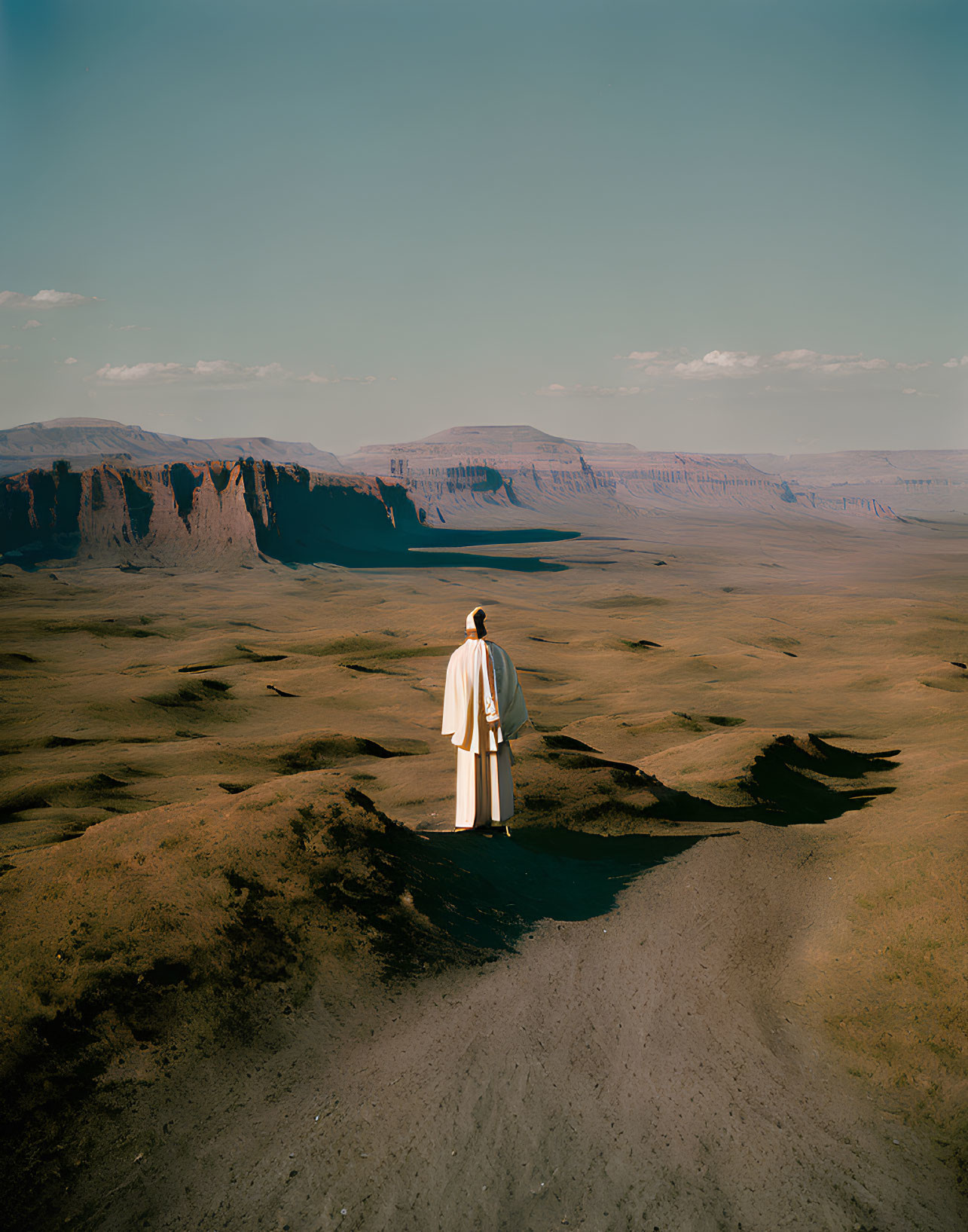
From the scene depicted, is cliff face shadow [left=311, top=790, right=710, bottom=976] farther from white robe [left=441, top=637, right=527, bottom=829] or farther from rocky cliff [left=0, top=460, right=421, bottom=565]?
rocky cliff [left=0, top=460, right=421, bottom=565]

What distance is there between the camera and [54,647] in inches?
1227

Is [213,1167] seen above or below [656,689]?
above

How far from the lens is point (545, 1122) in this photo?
3.40 meters

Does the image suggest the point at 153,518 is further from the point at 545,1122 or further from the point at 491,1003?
the point at 545,1122

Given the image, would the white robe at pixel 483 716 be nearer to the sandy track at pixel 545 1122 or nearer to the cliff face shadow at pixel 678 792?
the cliff face shadow at pixel 678 792

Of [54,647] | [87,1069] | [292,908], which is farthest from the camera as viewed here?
[54,647]

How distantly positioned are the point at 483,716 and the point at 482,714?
0.02m

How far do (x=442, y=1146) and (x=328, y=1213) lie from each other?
55 centimetres

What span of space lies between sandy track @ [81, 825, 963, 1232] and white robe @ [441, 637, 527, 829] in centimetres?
204

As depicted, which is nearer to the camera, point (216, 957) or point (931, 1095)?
point (931, 1095)

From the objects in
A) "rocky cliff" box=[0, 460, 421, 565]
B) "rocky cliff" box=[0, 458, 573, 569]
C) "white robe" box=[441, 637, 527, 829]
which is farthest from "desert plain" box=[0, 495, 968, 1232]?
"rocky cliff" box=[0, 458, 573, 569]

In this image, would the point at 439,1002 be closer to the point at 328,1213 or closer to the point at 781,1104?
the point at 328,1213

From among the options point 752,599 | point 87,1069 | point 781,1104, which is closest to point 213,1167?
point 87,1069

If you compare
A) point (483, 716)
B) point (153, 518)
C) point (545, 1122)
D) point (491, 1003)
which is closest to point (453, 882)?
point (491, 1003)
